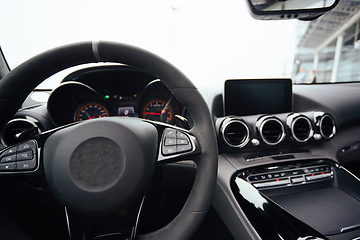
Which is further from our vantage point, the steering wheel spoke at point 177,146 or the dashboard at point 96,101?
the dashboard at point 96,101

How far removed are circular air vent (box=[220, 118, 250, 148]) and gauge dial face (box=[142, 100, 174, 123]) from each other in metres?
0.53

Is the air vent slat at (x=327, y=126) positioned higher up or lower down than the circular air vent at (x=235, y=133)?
lower down

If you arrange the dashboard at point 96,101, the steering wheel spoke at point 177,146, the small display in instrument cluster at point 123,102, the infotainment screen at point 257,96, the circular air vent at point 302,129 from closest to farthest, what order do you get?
the steering wheel spoke at point 177,146
the dashboard at point 96,101
the circular air vent at point 302,129
the infotainment screen at point 257,96
the small display in instrument cluster at point 123,102

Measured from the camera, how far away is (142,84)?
1.81 m

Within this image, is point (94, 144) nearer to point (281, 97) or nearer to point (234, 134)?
point (234, 134)

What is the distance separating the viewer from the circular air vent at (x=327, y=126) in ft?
5.25

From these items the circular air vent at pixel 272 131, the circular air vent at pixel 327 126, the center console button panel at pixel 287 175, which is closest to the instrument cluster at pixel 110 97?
the circular air vent at pixel 272 131

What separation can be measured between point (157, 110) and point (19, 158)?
114 centimetres

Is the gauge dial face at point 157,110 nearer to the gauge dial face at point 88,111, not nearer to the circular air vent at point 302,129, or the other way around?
the gauge dial face at point 88,111

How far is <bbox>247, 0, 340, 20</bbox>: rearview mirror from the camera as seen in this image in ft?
4.88

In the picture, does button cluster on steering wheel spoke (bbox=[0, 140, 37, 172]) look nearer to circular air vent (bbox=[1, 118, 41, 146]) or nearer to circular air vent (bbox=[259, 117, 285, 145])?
circular air vent (bbox=[1, 118, 41, 146])

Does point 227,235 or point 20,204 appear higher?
point 20,204

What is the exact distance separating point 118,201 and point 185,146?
0.27 metres

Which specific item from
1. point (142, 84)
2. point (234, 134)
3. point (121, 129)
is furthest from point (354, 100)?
point (121, 129)
